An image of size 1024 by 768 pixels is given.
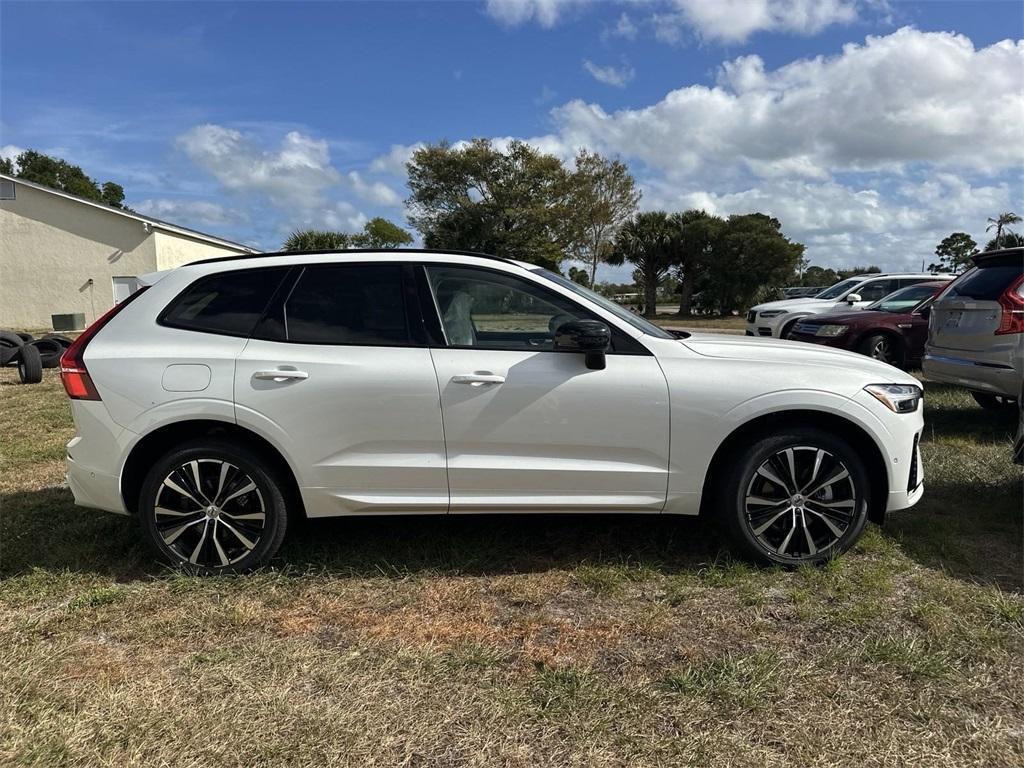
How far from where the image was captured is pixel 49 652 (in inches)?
113

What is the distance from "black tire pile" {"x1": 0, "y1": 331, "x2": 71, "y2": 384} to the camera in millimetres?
10266

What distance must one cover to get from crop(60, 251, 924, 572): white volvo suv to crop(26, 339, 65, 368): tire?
10068mm

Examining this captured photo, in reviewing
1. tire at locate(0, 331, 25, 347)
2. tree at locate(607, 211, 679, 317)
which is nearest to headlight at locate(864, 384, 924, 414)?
tire at locate(0, 331, 25, 347)

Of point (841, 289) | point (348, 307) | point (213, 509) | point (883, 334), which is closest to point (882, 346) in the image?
point (883, 334)

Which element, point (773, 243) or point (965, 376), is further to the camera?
point (773, 243)

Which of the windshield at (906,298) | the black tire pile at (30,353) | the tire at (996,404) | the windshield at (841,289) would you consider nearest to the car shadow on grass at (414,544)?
the tire at (996,404)

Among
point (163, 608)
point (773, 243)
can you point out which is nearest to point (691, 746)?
point (163, 608)

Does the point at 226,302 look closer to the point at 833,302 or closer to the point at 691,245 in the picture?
the point at 833,302

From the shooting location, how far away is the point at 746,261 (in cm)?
3547

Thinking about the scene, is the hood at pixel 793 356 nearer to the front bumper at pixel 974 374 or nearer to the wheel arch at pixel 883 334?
the front bumper at pixel 974 374

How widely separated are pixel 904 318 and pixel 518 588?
8845 mm

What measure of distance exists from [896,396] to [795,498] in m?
0.74

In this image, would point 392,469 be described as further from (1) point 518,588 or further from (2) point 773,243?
(2) point 773,243

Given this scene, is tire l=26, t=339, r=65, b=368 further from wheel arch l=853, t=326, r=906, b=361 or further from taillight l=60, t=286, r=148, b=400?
wheel arch l=853, t=326, r=906, b=361
